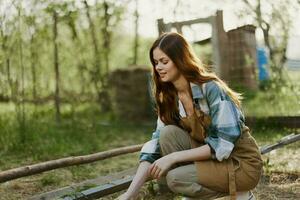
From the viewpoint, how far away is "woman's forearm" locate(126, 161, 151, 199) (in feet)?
8.15

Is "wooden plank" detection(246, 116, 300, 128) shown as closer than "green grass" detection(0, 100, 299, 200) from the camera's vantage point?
No

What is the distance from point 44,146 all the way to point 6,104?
10.6 feet

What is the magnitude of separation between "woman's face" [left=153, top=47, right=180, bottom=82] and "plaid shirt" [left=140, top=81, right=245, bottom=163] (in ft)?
0.35

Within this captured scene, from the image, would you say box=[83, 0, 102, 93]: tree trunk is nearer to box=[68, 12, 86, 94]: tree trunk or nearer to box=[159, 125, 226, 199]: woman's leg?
box=[68, 12, 86, 94]: tree trunk

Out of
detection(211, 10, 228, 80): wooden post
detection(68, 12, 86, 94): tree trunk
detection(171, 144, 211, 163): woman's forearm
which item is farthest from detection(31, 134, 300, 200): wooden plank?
detection(68, 12, 86, 94): tree trunk

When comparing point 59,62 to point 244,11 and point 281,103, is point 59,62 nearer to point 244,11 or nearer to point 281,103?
point 244,11

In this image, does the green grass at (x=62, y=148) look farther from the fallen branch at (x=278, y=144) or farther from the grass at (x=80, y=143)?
the fallen branch at (x=278, y=144)

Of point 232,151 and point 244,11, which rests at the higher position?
point 244,11

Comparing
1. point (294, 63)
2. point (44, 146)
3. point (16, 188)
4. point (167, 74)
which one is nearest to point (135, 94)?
point (294, 63)

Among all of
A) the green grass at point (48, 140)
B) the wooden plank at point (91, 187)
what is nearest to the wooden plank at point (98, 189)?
the wooden plank at point (91, 187)

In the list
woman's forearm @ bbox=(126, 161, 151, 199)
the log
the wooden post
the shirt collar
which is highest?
the wooden post

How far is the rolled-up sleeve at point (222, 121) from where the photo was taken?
247 centimetres

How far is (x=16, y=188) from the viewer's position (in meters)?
4.05

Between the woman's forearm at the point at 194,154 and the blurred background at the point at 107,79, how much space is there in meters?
1.13
